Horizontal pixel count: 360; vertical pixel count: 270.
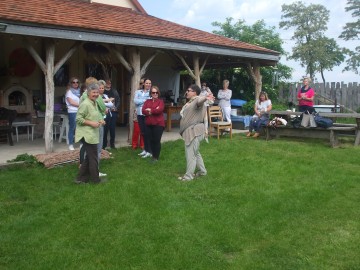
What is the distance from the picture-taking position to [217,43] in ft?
37.8

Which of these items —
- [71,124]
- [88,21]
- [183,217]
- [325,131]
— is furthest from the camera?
[325,131]

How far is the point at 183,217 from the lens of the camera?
4855 millimetres

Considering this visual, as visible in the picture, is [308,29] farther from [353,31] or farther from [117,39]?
[117,39]

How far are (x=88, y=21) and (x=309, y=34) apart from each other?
30.0m

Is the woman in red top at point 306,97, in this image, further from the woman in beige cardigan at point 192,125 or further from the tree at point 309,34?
the tree at point 309,34

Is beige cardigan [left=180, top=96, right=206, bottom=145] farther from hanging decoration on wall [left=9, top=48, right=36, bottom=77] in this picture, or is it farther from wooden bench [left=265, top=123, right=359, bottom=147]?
hanging decoration on wall [left=9, top=48, right=36, bottom=77]

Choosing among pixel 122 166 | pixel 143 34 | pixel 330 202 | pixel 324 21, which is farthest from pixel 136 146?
pixel 324 21

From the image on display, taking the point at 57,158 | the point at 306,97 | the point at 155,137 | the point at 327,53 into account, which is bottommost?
the point at 57,158

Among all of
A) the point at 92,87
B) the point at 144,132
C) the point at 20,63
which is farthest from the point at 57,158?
the point at 20,63

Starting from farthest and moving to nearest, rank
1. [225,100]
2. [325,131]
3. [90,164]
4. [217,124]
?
1. [225,100]
2. [217,124]
3. [325,131]
4. [90,164]

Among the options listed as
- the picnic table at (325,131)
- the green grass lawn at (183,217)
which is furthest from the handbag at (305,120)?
the green grass lawn at (183,217)

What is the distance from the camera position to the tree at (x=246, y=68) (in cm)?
1725

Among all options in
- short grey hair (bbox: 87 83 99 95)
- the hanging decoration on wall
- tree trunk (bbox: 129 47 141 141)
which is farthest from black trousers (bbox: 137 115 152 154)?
the hanging decoration on wall

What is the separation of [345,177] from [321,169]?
2.00ft
